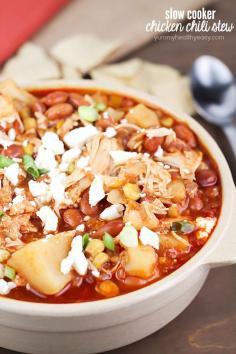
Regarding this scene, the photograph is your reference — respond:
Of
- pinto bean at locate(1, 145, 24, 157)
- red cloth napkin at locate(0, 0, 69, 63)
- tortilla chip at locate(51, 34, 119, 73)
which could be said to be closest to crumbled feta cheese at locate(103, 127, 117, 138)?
pinto bean at locate(1, 145, 24, 157)

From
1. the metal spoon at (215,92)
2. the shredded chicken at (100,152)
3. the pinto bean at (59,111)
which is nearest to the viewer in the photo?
the shredded chicken at (100,152)

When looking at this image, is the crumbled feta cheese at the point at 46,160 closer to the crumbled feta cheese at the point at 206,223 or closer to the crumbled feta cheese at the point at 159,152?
the crumbled feta cheese at the point at 159,152

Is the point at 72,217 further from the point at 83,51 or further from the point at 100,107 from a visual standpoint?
the point at 83,51

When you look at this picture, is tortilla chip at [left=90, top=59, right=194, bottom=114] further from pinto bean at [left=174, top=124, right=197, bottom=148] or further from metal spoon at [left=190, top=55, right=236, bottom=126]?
pinto bean at [left=174, top=124, right=197, bottom=148]

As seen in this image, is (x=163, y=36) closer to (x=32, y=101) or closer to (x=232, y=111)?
(x=232, y=111)

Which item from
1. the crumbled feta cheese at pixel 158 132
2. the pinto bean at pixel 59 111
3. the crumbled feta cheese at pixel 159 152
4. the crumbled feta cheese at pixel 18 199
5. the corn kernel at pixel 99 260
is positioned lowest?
the corn kernel at pixel 99 260

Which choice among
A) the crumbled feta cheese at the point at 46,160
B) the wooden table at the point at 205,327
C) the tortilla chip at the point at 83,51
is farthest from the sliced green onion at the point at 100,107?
the wooden table at the point at 205,327

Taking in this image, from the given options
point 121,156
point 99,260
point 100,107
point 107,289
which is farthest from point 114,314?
point 100,107

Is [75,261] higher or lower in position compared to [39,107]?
lower
